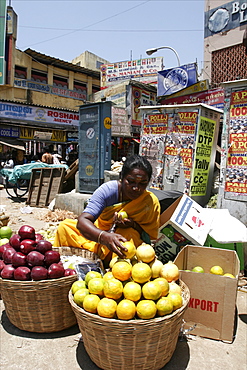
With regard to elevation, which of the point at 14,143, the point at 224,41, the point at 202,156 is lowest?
the point at 202,156

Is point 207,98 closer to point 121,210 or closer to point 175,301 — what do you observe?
point 121,210

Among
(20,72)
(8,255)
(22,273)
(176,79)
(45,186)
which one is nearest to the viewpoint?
(22,273)

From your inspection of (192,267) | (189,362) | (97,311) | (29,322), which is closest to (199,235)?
(192,267)

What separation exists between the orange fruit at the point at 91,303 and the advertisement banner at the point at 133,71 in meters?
20.6

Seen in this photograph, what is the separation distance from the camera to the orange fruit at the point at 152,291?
1861mm

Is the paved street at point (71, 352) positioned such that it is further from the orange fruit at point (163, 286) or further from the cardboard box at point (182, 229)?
the cardboard box at point (182, 229)

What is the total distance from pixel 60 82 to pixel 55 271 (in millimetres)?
23806

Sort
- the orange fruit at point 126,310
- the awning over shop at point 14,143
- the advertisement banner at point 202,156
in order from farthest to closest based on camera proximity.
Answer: the awning over shop at point 14,143
the advertisement banner at point 202,156
the orange fruit at point 126,310

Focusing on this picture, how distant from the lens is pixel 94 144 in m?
7.43

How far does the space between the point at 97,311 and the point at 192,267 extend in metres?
1.46

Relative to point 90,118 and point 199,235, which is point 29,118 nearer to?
point 90,118

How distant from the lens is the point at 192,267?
299cm

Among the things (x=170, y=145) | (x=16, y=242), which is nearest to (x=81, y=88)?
(x=170, y=145)

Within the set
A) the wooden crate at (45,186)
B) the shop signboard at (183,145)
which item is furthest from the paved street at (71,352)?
the wooden crate at (45,186)
